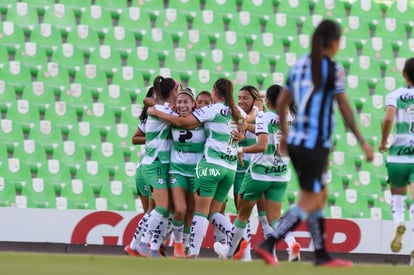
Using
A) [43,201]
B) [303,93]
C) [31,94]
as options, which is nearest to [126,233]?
[43,201]

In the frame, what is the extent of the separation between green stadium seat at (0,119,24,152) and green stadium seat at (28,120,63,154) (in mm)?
193

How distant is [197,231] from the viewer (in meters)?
11.0

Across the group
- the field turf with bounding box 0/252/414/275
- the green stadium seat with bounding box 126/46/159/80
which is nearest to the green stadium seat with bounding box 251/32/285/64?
the green stadium seat with bounding box 126/46/159/80

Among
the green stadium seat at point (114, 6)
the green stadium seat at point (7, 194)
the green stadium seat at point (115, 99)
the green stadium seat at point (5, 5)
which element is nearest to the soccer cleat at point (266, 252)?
the green stadium seat at point (7, 194)

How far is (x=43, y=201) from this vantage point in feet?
51.1

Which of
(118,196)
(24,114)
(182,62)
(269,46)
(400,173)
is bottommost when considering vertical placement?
(118,196)

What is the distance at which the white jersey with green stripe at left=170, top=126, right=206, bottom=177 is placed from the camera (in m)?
11.2

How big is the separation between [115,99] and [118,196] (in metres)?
1.70

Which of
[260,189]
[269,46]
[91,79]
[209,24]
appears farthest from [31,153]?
[260,189]

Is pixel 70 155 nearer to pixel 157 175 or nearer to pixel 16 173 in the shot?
pixel 16 173

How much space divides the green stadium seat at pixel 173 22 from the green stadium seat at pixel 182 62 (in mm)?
341

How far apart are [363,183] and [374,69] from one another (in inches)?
86.2

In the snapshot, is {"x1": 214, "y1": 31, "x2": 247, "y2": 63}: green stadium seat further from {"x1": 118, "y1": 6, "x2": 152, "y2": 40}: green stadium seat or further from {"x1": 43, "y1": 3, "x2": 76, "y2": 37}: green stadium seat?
{"x1": 43, "y1": 3, "x2": 76, "y2": 37}: green stadium seat

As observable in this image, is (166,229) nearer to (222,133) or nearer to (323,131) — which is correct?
(222,133)
